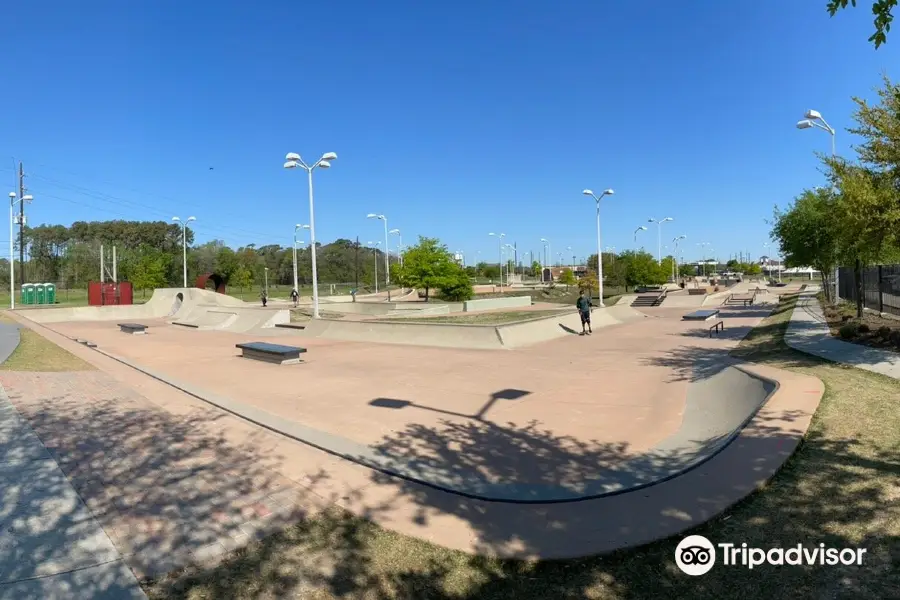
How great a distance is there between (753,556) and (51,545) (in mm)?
5199

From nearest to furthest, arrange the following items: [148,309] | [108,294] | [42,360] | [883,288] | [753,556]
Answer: [753,556]
[42,360]
[883,288]
[148,309]
[108,294]

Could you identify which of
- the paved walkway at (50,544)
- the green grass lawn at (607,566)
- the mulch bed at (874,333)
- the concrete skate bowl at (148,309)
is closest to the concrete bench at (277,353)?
the paved walkway at (50,544)

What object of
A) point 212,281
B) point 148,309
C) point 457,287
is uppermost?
point 212,281

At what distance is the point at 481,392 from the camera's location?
1011 centimetres

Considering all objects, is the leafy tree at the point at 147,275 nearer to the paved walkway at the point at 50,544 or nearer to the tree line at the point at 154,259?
the tree line at the point at 154,259

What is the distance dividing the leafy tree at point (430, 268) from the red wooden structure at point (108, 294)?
73.1ft

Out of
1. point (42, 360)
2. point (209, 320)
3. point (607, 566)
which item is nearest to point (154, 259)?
point (209, 320)

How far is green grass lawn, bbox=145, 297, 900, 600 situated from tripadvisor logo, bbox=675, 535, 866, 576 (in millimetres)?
58

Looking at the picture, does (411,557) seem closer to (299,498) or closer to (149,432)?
(299,498)

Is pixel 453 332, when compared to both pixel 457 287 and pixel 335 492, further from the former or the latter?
pixel 457 287

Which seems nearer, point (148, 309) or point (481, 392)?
point (481, 392)

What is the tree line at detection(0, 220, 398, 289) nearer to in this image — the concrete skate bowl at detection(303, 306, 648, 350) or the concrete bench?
the concrete skate bowl at detection(303, 306, 648, 350)

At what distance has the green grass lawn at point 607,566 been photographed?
333cm

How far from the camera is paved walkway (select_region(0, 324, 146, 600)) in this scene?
3471mm
